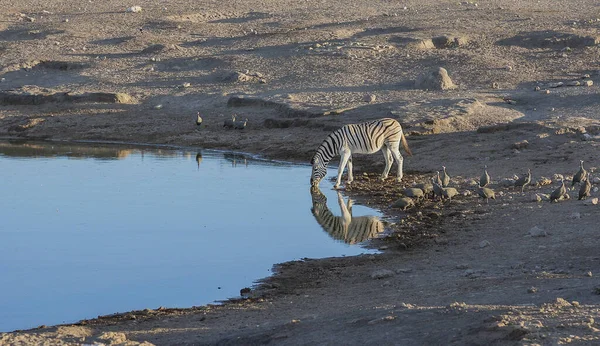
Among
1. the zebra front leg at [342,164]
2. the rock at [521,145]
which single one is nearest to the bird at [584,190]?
the rock at [521,145]

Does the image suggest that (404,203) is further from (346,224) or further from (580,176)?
(580,176)

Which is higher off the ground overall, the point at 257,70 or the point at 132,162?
the point at 257,70

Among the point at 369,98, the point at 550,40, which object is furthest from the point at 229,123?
the point at 550,40

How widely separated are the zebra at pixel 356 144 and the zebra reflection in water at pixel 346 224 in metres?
1.35

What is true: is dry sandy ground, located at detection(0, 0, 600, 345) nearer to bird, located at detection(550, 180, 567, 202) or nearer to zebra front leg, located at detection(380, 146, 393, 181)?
bird, located at detection(550, 180, 567, 202)

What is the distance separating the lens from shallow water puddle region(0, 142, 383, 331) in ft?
42.4

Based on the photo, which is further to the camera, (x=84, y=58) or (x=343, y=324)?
(x=84, y=58)

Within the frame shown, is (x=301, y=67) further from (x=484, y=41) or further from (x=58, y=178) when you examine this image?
(x=58, y=178)

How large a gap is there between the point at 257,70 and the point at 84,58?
241 inches

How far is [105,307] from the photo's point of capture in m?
12.3

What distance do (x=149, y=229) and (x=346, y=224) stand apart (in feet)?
10.3

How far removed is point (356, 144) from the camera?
20.5m

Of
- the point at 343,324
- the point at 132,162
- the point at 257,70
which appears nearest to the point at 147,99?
the point at 257,70

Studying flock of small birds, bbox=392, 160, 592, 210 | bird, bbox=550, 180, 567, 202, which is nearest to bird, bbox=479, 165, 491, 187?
flock of small birds, bbox=392, 160, 592, 210
